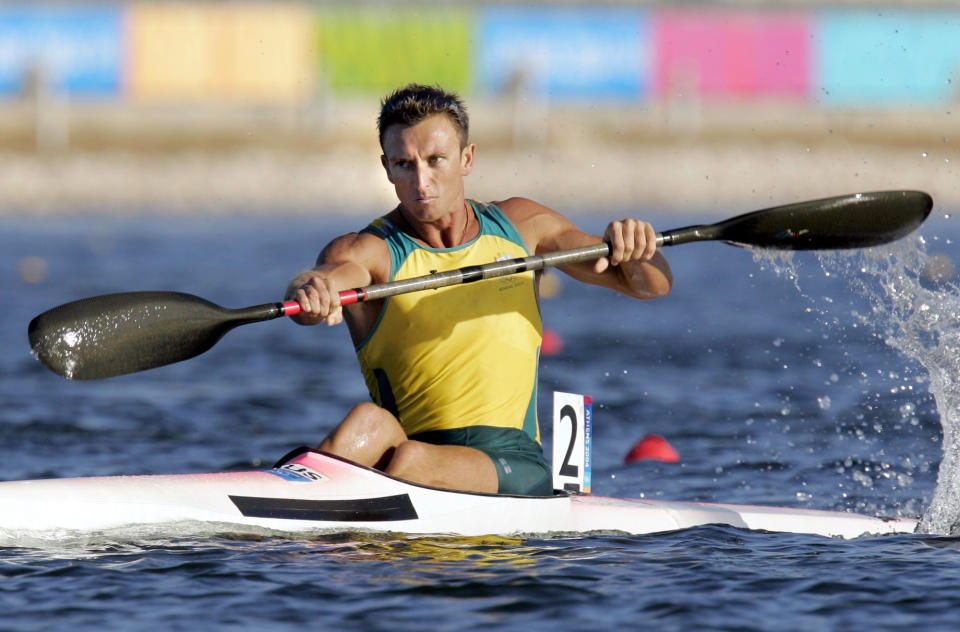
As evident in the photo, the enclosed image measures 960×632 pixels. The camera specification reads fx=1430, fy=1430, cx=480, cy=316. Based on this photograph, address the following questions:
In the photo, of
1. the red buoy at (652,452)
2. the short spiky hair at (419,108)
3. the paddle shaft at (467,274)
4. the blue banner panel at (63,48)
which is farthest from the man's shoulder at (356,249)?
the blue banner panel at (63,48)

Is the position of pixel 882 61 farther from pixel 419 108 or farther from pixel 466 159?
pixel 419 108

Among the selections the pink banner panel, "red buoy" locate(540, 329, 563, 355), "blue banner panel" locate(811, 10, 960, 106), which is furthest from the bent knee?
"blue banner panel" locate(811, 10, 960, 106)

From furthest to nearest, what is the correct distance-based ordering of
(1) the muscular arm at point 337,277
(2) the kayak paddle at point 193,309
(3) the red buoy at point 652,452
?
1. (3) the red buoy at point 652,452
2. (2) the kayak paddle at point 193,309
3. (1) the muscular arm at point 337,277

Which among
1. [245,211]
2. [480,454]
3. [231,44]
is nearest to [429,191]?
[480,454]

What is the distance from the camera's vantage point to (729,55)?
37312 millimetres

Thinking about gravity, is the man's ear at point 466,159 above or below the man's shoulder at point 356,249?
above

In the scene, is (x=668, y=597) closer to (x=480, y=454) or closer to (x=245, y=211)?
(x=480, y=454)

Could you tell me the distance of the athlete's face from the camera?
19.1 feet

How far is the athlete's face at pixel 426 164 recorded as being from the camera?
5.82m

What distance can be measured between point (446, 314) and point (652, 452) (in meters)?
3.00

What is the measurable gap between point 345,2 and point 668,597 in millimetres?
33780

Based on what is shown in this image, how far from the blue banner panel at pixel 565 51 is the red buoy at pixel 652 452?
28.5m

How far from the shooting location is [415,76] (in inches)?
1416

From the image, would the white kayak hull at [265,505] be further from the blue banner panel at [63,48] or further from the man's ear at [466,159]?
the blue banner panel at [63,48]
